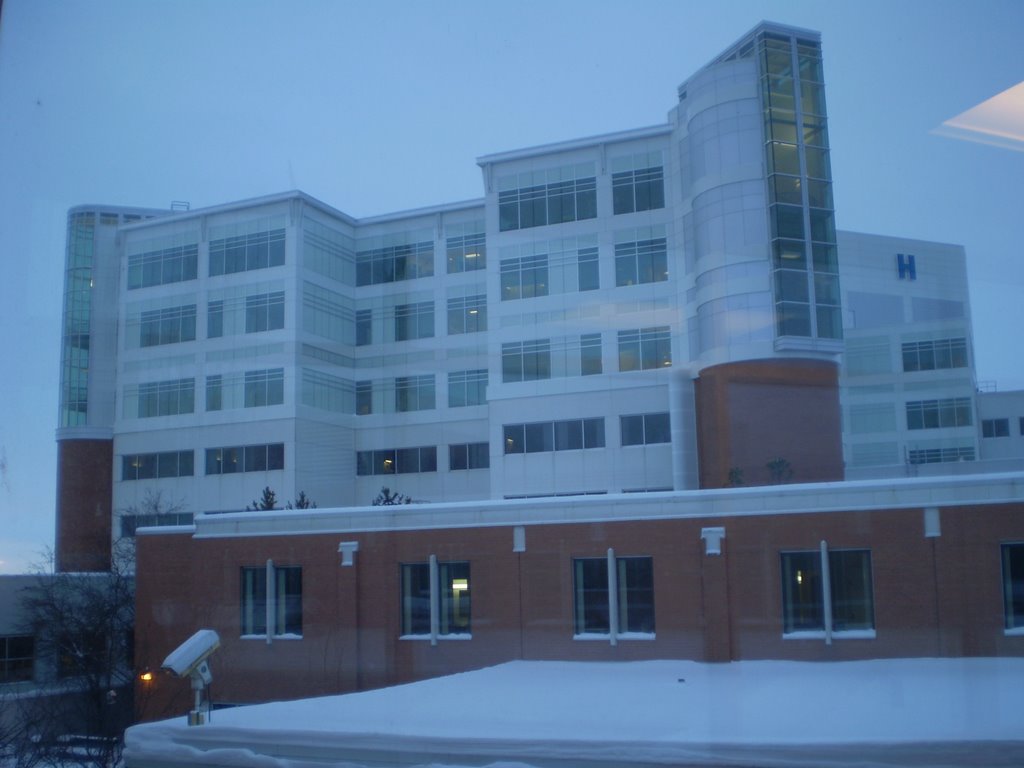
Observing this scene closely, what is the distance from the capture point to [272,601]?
11289 millimetres

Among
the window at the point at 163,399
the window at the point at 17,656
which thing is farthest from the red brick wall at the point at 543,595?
the window at the point at 163,399

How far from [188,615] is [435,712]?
20.3 ft

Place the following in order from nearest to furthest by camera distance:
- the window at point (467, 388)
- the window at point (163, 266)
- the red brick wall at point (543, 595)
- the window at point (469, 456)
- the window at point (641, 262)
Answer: the red brick wall at point (543, 595)
the window at point (163, 266)
the window at point (641, 262)
the window at point (467, 388)
the window at point (469, 456)

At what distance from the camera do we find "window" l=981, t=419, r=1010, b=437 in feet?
31.2

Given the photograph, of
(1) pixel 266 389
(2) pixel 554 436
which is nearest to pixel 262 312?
(1) pixel 266 389

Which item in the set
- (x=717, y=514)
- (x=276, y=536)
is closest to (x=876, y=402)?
(x=717, y=514)

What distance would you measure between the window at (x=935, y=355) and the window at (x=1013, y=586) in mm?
2391

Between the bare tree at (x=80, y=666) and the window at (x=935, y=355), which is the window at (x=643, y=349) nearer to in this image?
the window at (x=935, y=355)

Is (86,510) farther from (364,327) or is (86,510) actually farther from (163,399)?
(364,327)

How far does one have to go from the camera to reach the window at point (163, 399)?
13898 millimetres

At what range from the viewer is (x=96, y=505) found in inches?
542

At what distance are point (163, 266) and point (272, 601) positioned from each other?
5.57 metres

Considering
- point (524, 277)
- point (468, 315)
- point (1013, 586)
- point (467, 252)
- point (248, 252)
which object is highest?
point (467, 252)

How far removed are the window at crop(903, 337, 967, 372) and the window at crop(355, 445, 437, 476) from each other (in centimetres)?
794
